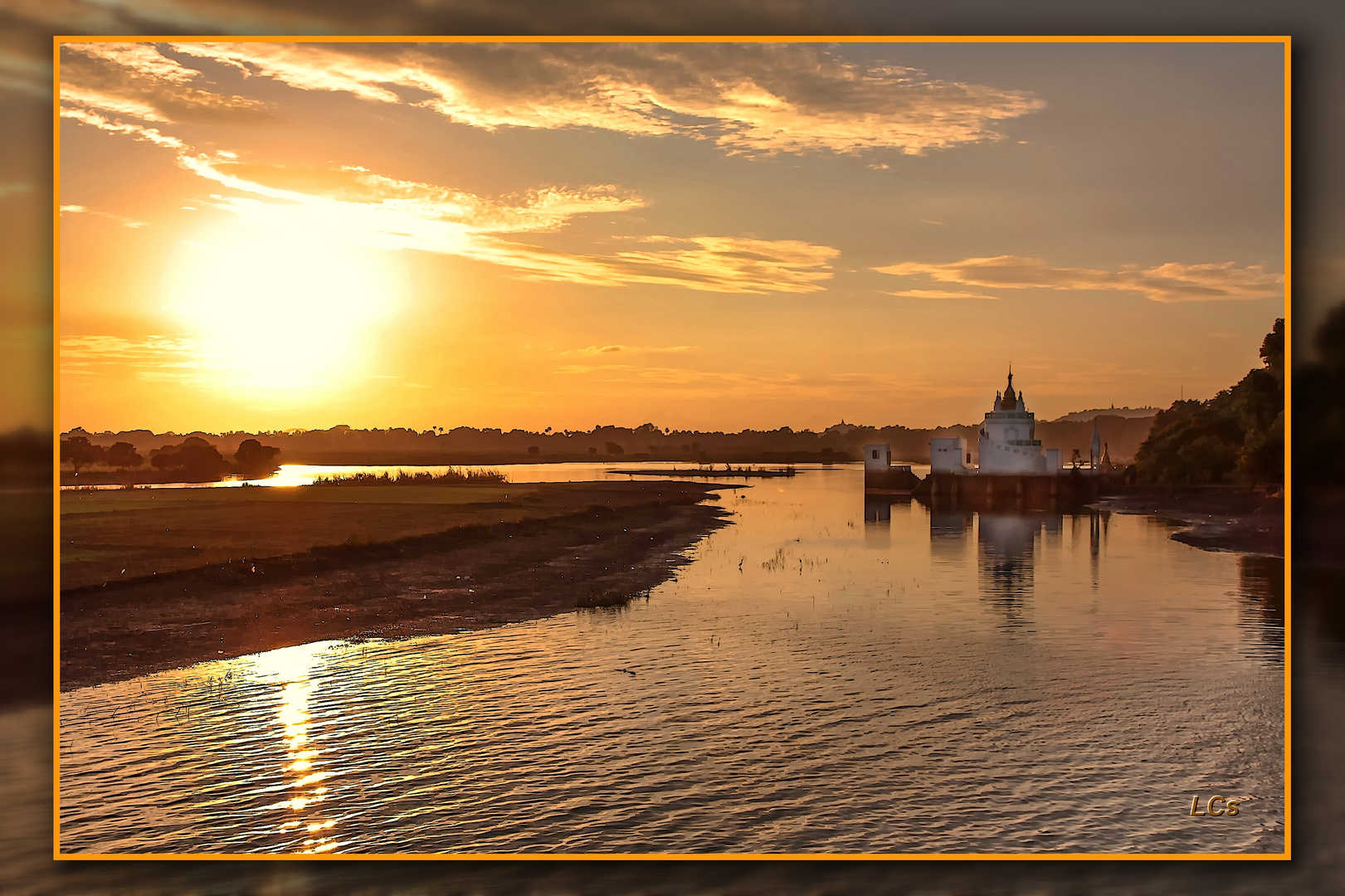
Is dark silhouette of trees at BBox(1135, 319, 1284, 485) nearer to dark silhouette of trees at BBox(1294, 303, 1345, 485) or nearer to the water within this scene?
the water

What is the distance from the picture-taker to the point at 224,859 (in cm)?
958

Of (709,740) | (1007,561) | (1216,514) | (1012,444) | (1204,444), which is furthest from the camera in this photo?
(1012,444)

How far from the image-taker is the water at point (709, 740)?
36.7ft

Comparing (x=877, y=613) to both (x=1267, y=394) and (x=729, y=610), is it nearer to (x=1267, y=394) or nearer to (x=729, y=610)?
(x=729, y=610)

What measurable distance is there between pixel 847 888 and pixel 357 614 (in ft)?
52.9

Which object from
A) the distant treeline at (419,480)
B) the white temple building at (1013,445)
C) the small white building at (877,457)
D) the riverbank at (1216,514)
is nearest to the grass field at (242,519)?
the distant treeline at (419,480)
